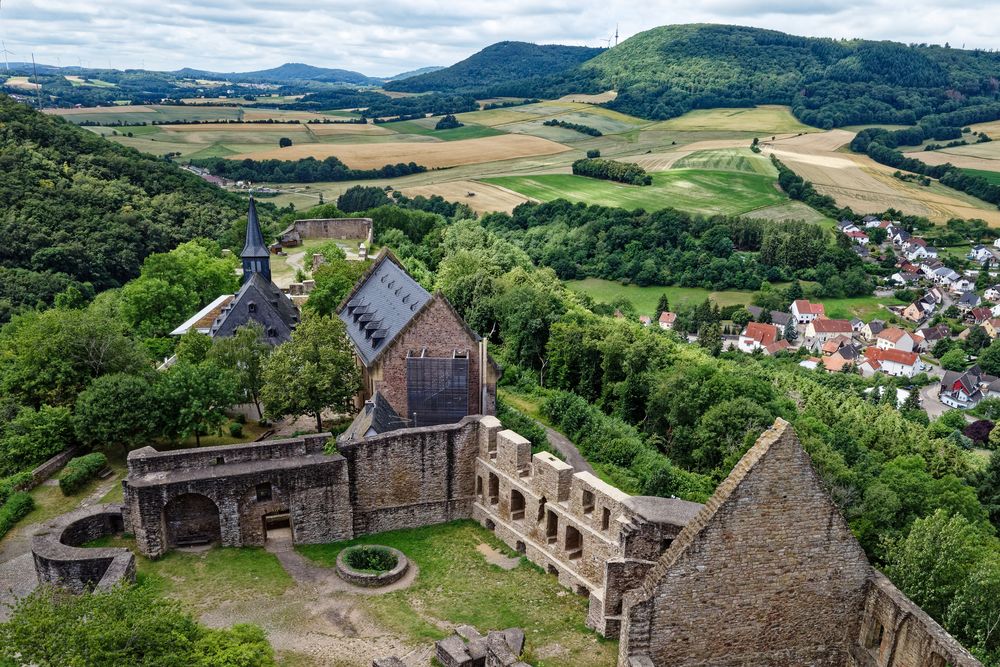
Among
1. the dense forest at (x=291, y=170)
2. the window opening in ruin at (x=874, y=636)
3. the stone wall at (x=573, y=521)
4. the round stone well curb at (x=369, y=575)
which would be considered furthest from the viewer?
the dense forest at (x=291, y=170)

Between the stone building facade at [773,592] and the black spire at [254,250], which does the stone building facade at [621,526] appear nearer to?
the stone building facade at [773,592]

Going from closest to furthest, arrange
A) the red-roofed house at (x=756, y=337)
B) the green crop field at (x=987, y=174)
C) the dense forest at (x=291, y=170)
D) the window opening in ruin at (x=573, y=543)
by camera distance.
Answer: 1. the window opening in ruin at (x=573, y=543)
2. the red-roofed house at (x=756, y=337)
3. the dense forest at (x=291, y=170)
4. the green crop field at (x=987, y=174)

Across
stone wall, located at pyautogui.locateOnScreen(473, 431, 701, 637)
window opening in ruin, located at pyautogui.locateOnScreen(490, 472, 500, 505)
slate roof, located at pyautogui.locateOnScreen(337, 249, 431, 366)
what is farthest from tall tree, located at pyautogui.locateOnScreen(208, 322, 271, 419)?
stone wall, located at pyautogui.locateOnScreen(473, 431, 701, 637)

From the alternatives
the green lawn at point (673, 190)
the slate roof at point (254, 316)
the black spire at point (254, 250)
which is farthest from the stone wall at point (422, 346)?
the green lawn at point (673, 190)

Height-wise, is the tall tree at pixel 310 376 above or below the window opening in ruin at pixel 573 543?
above

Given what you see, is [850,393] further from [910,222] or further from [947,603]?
[910,222]

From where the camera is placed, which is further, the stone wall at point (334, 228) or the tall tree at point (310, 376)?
the stone wall at point (334, 228)

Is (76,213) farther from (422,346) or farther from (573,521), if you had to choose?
(573,521)
